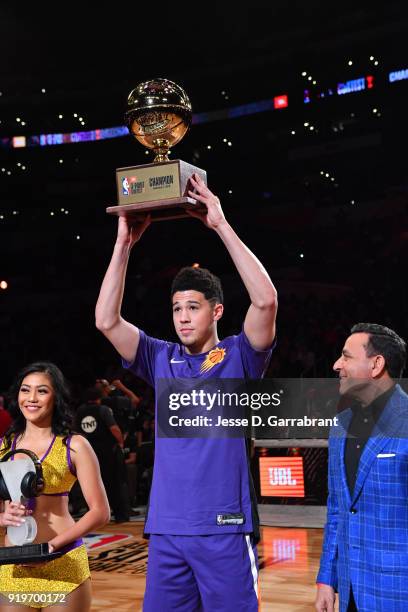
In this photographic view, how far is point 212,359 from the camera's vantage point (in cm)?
256

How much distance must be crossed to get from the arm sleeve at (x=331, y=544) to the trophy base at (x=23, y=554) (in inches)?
35.1

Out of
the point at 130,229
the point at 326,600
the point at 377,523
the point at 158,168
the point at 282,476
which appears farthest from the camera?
the point at 282,476

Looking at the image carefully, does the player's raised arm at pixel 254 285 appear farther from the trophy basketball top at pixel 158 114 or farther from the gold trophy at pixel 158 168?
the trophy basketball top at pixel 158 114

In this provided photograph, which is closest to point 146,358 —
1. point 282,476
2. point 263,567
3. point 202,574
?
point 202,574

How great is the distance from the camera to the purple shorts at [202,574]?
2.38 metres

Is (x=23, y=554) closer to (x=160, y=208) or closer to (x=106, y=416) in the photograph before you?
(x=160, y=208)

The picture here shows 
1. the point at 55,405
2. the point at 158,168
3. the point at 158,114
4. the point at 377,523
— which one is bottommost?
the point at 377,523

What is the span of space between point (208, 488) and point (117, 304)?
0.67 metres

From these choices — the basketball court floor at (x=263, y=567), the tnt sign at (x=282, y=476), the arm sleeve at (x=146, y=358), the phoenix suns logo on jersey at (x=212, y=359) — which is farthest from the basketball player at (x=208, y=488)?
the tnt sign at (x=282, y=476)

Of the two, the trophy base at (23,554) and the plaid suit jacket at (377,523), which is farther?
the trophy base at (23,554)

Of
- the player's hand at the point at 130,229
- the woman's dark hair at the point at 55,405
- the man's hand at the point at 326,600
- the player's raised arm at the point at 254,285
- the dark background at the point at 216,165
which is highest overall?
the dark background at the point at 216,165

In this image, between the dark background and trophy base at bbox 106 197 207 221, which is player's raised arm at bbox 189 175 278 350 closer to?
trophy base at bbox 106 197 207 221

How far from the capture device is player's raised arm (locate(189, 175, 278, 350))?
240 centimetres

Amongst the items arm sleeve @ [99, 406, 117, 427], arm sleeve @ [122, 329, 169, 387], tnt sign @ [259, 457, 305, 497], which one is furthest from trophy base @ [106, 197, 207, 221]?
arm sleeve @ [99, 406, 117, 427]
